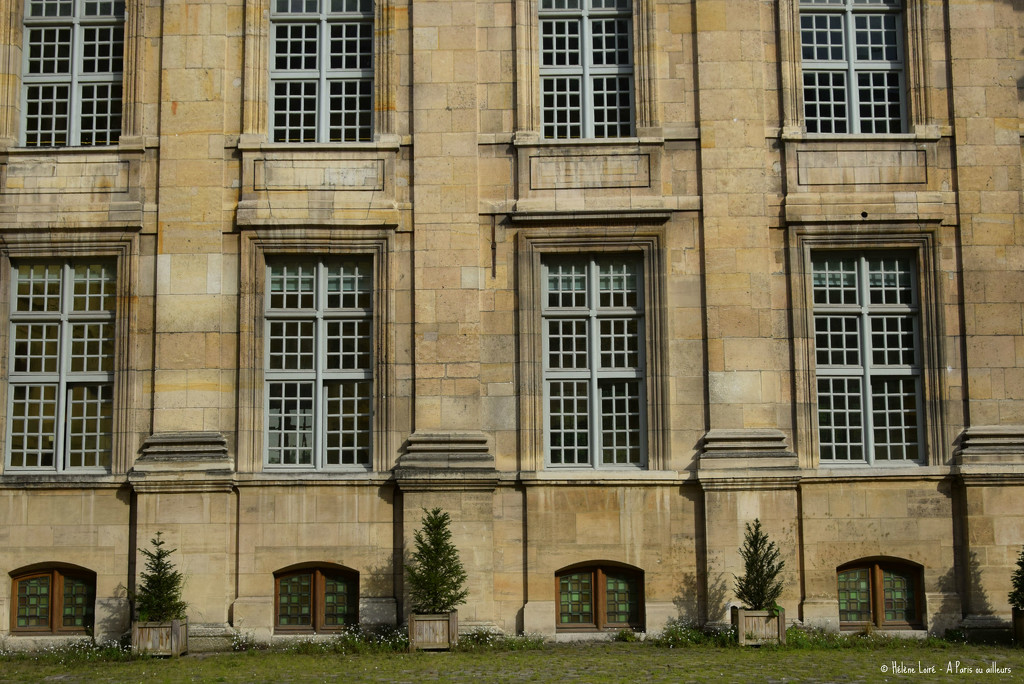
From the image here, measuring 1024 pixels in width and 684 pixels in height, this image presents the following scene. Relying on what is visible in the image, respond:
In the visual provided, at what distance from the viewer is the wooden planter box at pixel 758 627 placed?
15977 mm

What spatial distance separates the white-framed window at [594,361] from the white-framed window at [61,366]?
641cm

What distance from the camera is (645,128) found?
58.0 feet

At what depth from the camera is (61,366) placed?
1767 centimetres

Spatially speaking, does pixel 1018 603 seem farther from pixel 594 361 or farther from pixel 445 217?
pixel 445 217

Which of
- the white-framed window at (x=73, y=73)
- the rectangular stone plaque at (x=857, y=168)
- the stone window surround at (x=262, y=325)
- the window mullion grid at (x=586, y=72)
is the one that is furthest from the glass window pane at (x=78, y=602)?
the rectangular stone plaque at (x=857, y=168)

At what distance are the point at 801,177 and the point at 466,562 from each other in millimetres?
7358

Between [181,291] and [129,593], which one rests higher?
[181,291]

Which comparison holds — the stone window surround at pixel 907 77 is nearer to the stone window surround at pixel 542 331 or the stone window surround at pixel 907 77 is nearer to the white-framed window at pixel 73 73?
the stone window surround at pixel 542 331

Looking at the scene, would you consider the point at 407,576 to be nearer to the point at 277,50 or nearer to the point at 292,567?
the point at 292,567

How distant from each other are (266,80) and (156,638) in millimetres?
8128

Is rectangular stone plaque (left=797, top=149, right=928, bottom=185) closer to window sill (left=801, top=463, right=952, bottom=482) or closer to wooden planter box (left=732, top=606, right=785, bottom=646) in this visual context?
window sill (left=801, top=463, right=952, bottom=482)

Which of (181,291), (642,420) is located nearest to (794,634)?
(642,420)

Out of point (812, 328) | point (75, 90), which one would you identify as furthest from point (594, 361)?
point (75, 90)

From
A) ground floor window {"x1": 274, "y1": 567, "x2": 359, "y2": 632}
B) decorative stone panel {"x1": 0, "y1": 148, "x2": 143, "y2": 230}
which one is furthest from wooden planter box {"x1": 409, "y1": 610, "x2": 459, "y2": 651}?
decorative stone panel {"x1": 0, "y1": 148, "x2": 143, "y2": 230}
